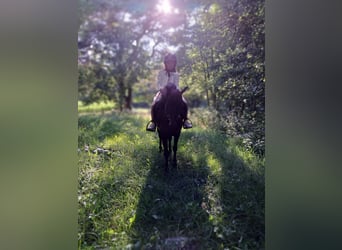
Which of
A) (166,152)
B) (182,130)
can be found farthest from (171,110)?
(166,152)

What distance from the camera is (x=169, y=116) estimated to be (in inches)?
69.6

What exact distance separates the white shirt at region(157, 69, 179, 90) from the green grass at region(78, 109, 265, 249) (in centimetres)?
21

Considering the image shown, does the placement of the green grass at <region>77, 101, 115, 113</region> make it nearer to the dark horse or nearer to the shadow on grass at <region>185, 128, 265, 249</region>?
the dark horse

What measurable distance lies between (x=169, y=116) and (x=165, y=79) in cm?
22

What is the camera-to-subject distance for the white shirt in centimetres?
178

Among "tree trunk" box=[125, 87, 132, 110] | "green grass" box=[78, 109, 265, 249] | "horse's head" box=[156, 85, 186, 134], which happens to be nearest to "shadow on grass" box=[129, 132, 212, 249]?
"green grass" box=[78, 109, 265, 249]

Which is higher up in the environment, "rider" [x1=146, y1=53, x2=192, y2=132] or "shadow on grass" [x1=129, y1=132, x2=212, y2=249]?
"rider" [x1=146, y1=53, x2=192, y2=132]

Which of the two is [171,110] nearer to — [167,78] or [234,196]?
[167,78]

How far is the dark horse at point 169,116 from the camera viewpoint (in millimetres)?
1756

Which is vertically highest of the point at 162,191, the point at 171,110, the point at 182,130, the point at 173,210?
the point at 171,110

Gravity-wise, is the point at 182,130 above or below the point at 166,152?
above
